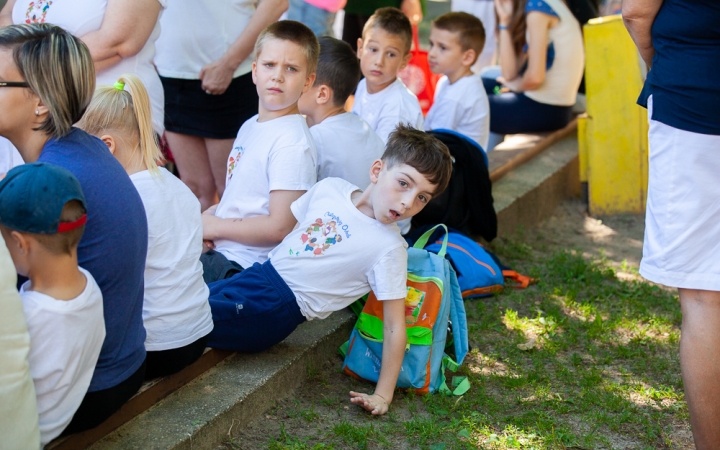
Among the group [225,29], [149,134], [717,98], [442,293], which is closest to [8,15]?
[225,29]

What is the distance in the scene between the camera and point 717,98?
2.27 meters

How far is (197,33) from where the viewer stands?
388 cm

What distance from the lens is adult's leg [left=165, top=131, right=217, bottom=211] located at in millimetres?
4078

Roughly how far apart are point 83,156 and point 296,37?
140 cm

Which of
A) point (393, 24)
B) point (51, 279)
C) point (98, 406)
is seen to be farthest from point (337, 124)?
point (51, 279)

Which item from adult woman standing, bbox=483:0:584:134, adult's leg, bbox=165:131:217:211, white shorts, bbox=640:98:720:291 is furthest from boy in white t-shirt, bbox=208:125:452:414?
adult woman standing, bbox=483:0:584:134

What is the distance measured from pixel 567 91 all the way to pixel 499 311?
271 cm

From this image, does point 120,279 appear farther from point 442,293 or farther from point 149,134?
point 442,293

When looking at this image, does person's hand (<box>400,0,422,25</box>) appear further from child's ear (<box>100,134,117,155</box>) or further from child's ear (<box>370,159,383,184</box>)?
child's ear (<box>100,134,117,155</box>)

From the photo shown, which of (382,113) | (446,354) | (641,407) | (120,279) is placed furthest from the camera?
(382,113)

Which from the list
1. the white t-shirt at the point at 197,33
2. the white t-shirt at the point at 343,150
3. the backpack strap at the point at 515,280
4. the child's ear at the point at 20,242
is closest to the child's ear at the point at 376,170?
the white t-shirt at the point at 343,150

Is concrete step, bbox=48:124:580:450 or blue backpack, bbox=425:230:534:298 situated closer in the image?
concrete step, bbox=48:124:580:450

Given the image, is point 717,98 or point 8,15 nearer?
point 717,98

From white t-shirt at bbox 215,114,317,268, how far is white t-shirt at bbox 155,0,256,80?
0.70 meters
